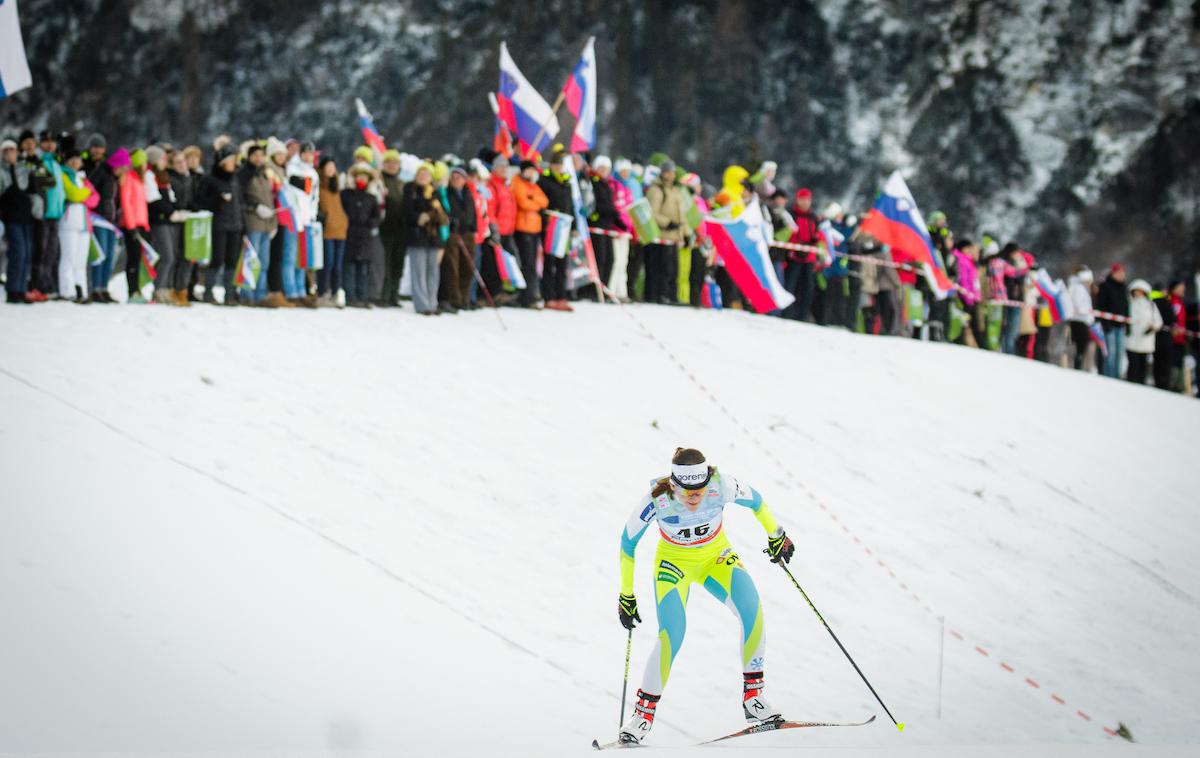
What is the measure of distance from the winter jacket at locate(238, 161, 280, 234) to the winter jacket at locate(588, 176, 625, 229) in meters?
4.63

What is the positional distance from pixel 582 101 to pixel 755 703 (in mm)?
10017

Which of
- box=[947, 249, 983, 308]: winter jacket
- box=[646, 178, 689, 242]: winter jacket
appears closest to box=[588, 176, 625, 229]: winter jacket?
box=[646, 178, 689, 242]: winter jacket

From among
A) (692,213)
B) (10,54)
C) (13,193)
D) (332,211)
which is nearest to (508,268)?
(332,211)

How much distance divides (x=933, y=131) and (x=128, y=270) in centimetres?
2771

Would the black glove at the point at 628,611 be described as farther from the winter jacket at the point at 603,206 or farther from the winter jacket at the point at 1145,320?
the winter jacket at the point at 1145,320

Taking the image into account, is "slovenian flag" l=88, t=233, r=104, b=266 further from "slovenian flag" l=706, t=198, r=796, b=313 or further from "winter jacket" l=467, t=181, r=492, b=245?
"slovenian flag" l=706, t=198, r=796, b=313

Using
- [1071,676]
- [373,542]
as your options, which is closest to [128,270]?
[373,542]

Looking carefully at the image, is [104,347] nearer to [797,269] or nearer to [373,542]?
[373,542]

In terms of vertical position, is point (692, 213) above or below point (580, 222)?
above

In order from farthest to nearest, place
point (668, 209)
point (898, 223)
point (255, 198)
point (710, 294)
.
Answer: point (710, 294)
point (898, 223)
point (668, 209)
point (255, 198)

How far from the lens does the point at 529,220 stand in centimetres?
1600

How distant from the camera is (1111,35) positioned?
35.3 meters

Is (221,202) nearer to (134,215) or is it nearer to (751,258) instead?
(134,215)

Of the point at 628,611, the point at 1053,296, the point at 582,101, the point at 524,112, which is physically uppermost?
the point at 582,101
